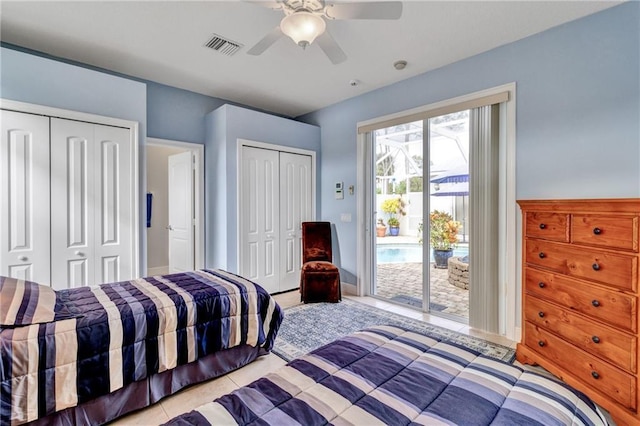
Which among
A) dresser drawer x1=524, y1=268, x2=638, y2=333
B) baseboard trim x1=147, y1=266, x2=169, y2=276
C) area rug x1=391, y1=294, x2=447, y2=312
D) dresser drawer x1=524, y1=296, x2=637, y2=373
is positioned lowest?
area rug x1=391, y1=294, x2=447, y2=312

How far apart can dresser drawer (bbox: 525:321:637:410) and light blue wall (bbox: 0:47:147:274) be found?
379 centimetres

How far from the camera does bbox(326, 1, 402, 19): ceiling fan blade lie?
1.81 metres

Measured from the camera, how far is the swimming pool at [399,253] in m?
3.88

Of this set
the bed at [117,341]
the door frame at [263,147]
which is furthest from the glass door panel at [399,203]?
the bed at [117,341]

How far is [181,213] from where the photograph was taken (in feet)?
14.7

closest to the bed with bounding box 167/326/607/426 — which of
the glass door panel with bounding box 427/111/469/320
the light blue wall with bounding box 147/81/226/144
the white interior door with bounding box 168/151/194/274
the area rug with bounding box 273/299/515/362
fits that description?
the area rug with bounding box 273/299/515/362

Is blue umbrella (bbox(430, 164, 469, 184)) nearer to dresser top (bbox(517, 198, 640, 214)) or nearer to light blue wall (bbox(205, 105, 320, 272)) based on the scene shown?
dresser top (bbox(517, 198, 640, 214))

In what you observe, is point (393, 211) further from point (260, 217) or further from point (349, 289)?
point (260, 217)

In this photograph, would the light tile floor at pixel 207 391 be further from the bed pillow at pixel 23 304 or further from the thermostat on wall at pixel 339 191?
the thermostat on wall at pixel 339 191

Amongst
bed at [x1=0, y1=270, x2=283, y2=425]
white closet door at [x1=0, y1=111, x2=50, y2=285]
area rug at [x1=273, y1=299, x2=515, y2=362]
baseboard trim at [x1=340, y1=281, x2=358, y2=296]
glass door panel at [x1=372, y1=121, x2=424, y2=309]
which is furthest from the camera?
baseboard trim at [x1=340, y1=281, x2=358, y2=296]

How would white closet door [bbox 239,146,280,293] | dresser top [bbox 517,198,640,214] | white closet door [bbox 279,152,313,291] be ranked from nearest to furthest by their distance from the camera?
1. dresser top [bbox 517,198,640,214]
2. white closet door [bbox 239,146,280,293]
3. white closet door [bbox 279,152,313,291]

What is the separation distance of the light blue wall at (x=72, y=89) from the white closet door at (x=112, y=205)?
164 mm

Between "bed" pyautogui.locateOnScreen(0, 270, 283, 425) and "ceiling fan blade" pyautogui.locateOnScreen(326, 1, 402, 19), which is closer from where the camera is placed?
"bed" pyautogui.locateOnScreen(0, 270, 283, 425)

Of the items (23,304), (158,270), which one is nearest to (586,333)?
(23,304)
